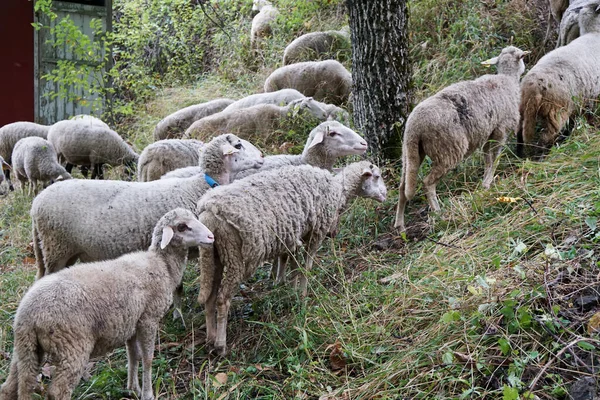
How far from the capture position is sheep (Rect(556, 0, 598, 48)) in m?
7.50

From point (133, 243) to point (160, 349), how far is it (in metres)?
0.84

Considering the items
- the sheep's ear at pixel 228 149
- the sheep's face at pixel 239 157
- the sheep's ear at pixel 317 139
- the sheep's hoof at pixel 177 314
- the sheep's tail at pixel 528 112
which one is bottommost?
the sheep's hoof at pixel 177 314

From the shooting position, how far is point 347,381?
380 cm

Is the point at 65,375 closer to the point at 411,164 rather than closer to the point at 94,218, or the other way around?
the point at 94,218

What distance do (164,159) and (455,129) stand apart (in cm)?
285

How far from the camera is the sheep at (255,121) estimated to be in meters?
7.81

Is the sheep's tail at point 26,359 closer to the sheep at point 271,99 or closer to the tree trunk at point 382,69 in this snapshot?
the tree trunk at point 382,69

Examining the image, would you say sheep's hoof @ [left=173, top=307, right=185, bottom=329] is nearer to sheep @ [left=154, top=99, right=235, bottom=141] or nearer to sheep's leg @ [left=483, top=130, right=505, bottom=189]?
sheep's leg @ [left=483, top=130, right=505, bottom=189]

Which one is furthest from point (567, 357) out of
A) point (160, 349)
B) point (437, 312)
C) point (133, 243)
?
point (133, 243)

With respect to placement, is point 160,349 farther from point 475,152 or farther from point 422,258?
point 475,152

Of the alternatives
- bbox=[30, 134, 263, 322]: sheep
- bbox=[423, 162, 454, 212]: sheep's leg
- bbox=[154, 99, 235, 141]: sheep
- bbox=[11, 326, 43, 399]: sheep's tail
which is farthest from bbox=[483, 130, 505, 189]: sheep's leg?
bbox=[154, 99, 235, 141]: sheep

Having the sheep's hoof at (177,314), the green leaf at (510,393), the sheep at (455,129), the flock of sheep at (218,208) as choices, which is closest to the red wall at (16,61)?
the flock of sheep at (218,208)

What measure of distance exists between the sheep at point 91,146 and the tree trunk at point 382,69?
3356 millimetres

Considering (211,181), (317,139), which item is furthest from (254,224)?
(317,139)
